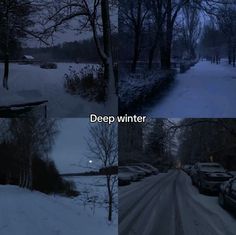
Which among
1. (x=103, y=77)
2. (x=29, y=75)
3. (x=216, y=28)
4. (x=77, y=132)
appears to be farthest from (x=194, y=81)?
(x=29, y=75)

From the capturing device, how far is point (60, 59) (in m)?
4.09

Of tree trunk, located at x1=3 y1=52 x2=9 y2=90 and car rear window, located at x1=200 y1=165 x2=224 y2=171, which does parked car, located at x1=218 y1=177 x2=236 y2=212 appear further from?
tree trunk, located at x1=3 y1=52 x2=9 y2=90

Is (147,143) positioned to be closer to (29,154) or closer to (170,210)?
(170,210)

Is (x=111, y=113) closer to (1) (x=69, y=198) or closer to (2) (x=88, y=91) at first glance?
(2) (x=88, y=91)

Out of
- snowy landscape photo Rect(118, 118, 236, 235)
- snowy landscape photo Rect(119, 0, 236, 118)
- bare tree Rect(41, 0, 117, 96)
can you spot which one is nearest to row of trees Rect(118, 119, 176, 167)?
snowy landscape photo Rect(118, 118, 236, 235)

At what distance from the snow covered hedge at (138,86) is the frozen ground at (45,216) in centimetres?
67

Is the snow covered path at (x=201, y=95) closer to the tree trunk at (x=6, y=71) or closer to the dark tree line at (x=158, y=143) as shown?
the dark tree line at (x=158, y=143)

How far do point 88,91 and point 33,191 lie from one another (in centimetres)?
85

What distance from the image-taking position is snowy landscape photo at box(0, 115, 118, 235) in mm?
3949

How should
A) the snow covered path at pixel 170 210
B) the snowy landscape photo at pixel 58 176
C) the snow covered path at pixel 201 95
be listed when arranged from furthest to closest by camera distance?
Result: the snow covered path at pixel 201 95, the snowy landscape photo at pixel 58 176, the snow covered path at pixel 170 210

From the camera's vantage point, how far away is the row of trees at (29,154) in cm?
404

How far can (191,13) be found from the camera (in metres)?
4.11

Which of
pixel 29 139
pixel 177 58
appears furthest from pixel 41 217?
pixel 177 58

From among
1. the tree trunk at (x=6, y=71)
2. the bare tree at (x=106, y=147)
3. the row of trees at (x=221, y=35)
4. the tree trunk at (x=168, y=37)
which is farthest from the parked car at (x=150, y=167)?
the tree trunk at (x=6, y=71)
